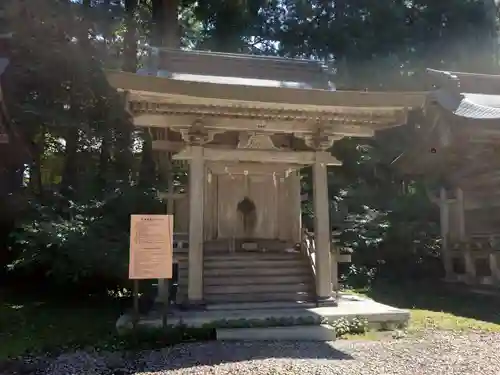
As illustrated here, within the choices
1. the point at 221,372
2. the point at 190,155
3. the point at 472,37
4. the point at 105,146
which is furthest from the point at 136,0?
Result: the point at 221,372

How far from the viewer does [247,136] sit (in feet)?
26.9

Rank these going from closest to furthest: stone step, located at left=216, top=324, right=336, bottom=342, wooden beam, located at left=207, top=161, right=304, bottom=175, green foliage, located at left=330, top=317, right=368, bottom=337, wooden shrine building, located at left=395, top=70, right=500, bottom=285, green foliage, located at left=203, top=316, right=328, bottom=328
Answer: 1. stone step, located at left=216, top=324, right=336, bottom=342
2. green foliage, located at left=203, top=316, right=328, bottom=328
3. green foliage, located at left=330, top=317, right=368, bottom=337
4. wooden beam, located at left=207, top=161, right=304, bottom=175
5. wooden shrine building, located at left=395, top=70, right=500, bottom=285

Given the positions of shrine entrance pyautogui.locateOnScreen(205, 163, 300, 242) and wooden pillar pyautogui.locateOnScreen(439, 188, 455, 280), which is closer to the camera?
shrine entrance pyautogui.locateOnScreen(205, 163, 300, 242)

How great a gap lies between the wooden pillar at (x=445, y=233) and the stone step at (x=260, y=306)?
675cm

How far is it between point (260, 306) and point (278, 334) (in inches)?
56.4

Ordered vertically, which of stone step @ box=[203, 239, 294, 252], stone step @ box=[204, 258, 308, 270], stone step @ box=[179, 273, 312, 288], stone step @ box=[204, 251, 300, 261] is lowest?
stone step @ box=[179, 273, 312, 288]

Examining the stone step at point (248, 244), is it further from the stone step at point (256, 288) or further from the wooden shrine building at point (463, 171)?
the wooden shrine building at point (463, 171)

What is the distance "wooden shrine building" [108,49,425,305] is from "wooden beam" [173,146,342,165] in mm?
17

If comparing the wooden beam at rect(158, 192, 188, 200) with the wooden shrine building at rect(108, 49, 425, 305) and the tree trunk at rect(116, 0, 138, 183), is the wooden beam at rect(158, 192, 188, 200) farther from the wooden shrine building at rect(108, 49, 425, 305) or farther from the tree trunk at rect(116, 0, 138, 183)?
the tree trunk at rect(116, 0, 138, 183)

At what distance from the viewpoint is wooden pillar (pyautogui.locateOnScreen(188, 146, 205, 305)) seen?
7.48m

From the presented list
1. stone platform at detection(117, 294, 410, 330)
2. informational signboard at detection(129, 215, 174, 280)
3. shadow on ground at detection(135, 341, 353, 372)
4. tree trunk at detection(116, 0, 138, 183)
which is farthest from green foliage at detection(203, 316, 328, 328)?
tree trunk at detection(116, 0, 138, 183)

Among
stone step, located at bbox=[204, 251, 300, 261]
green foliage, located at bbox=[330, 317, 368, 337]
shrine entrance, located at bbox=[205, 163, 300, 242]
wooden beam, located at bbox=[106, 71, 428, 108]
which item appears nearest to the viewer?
wooden beam, located at bbox=[106, 71, 428, 108]

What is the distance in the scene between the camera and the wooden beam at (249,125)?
24.6 ft

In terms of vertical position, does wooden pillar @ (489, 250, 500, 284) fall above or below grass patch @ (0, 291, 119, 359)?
above
